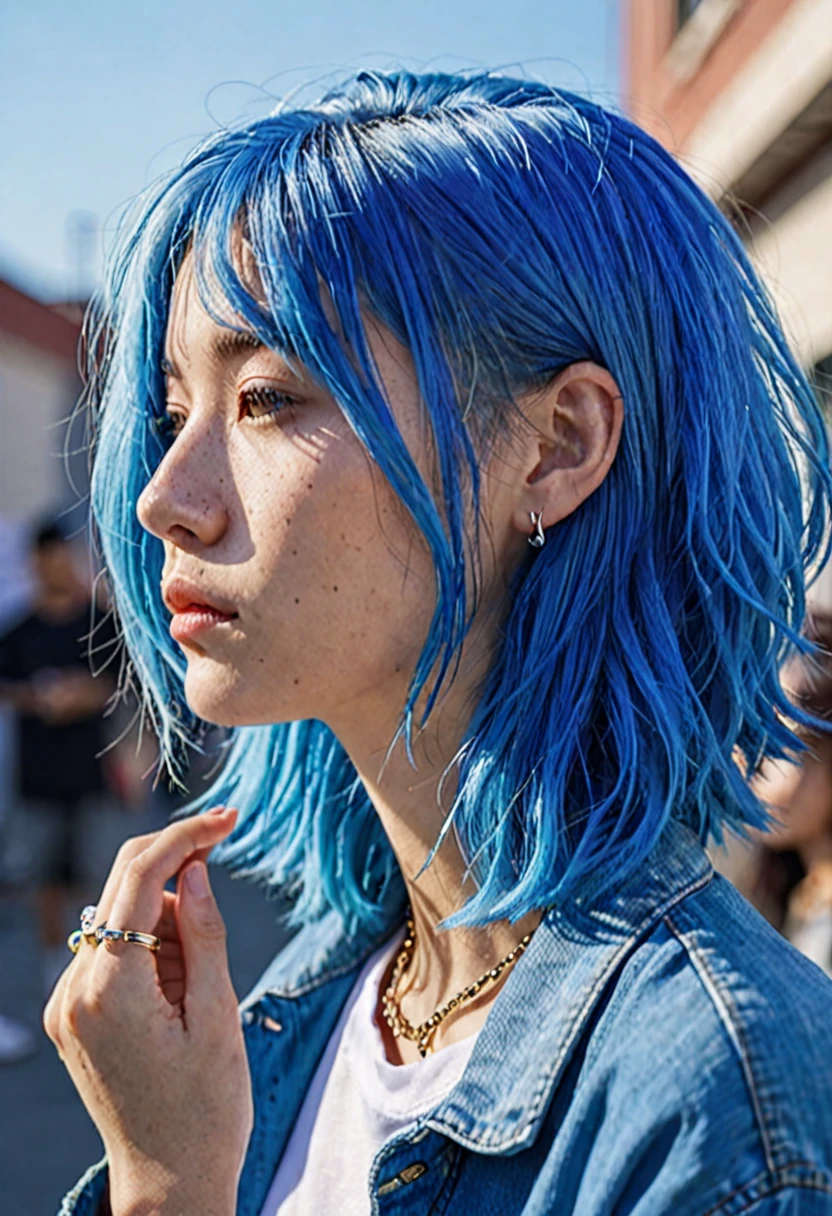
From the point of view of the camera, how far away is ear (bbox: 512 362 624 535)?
113 cm

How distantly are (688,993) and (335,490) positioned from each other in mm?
532

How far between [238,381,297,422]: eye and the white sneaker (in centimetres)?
430

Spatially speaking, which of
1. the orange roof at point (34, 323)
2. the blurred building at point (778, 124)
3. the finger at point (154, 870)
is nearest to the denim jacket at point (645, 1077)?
the finger at point (154, 870)

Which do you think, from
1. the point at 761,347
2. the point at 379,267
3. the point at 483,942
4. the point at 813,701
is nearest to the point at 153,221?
the point at 379,267

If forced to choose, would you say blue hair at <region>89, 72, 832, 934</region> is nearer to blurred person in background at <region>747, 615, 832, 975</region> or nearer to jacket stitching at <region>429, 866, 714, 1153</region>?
jacket stitching at <region>429, 866, 714, 1153</region>

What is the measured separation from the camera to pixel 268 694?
1.15 m

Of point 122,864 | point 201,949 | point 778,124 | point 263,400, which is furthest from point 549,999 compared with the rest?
point 778,124

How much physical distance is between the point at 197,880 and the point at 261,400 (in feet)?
1.67

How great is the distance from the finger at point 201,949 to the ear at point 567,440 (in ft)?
1.69

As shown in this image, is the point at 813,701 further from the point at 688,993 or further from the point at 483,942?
the point at 688,993

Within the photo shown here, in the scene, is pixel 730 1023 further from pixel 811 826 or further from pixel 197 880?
pixel 811 826

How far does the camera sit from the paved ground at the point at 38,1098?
3.78 m

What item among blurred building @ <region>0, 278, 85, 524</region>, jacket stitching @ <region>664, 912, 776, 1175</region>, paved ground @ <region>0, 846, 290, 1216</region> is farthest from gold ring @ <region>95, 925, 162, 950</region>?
blurred building @ <region>0, 278, 85, 524</region>

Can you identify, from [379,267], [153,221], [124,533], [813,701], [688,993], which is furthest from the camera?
[813,701]
